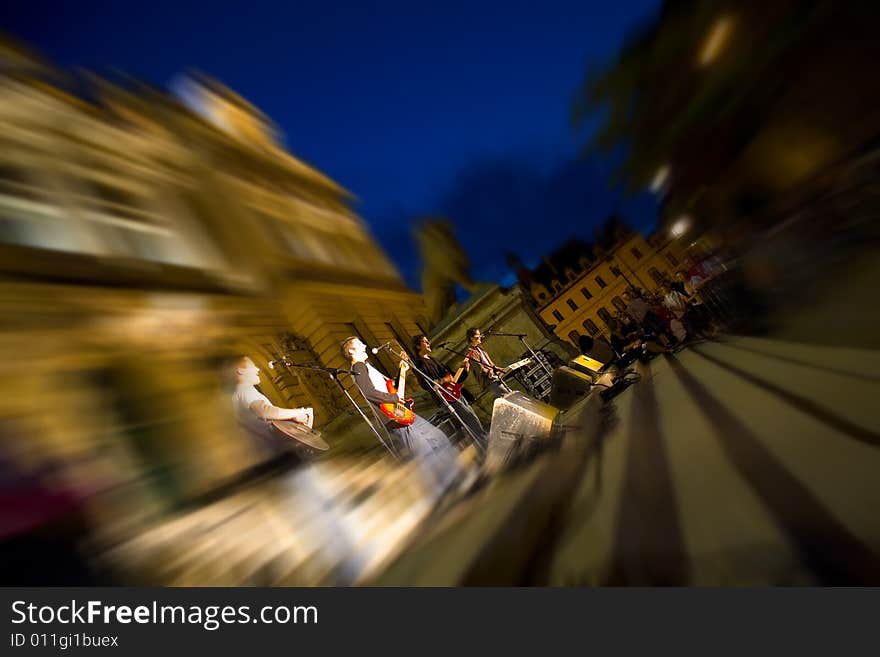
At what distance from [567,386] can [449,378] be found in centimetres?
102

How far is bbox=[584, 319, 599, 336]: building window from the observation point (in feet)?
15.2

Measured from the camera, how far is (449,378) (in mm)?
3279

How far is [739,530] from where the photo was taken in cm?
65

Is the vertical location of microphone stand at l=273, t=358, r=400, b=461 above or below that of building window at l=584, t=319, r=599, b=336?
above

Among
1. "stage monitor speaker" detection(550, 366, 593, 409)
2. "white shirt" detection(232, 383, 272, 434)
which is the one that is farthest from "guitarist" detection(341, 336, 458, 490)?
"stage monitor speaker" detection(550, 366, 593, 409)

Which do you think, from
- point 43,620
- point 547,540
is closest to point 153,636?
point 43,620

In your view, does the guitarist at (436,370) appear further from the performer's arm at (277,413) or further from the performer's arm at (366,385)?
the performer's arm at (277,413)

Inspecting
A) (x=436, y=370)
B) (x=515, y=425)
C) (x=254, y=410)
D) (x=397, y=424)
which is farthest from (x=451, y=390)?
Answer: (x=254, y=410)

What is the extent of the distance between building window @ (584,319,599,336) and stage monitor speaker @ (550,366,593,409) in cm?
152

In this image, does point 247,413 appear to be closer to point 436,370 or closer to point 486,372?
point 436,370

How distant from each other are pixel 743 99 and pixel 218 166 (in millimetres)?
6449

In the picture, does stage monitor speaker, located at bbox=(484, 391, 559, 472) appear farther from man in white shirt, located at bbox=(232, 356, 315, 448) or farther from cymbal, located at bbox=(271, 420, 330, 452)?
man in white shirt, located at bbox=(232, 356, 315, 448)

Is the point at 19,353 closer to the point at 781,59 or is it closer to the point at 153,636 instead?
the point at 153,636

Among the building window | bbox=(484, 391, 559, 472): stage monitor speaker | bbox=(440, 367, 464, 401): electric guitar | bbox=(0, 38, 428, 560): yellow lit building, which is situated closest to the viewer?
bbox=(0, 38, 428, 560): yellow lit building
